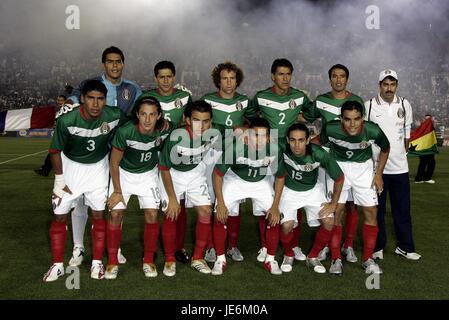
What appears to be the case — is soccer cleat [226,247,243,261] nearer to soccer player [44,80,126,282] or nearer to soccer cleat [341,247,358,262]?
soccer cleat [341,247,358,262]

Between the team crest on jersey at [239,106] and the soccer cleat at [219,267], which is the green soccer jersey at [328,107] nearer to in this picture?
the team crest on jersey at [239,106]

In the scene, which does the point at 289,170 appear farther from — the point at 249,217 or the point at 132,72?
the point at 132,72

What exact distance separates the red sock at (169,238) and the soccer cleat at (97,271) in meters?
0.57

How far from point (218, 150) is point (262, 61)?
6061cm

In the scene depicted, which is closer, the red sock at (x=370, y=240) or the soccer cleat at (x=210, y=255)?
the red sock at (x=370, y=240)

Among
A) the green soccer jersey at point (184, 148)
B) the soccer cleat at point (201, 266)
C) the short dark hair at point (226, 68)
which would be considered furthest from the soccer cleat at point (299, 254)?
the short dark hair at point (226, 68)

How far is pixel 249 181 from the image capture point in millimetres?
4391

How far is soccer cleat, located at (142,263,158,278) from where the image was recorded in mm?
4051

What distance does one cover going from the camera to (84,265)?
14.3 feet

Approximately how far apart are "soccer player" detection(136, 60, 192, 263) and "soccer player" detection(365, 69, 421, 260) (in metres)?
1.82

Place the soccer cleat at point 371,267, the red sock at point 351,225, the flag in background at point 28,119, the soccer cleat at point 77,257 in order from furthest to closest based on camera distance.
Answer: the flag in background at point 28,119 → the red sock at point 351,225 → the soccer cleat at point 77,257 → the soccer cleat at point 371,267

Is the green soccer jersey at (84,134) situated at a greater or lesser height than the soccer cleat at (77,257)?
greater

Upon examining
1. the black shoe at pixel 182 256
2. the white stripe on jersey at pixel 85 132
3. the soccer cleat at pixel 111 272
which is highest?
the white stripe on jersey at pixel 85 132

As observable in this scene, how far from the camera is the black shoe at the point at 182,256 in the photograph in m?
4.52
